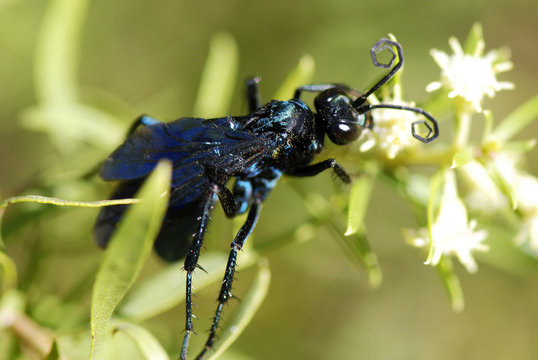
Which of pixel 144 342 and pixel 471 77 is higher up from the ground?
pixel 471 77

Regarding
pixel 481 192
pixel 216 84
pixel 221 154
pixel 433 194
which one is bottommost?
pixel 481 192

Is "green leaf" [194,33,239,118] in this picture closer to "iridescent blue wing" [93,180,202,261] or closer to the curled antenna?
"iridescent blue wing" [93,180,202,261]

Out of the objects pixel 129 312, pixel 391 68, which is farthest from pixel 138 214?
pixel 391 68

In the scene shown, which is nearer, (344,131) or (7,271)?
(7,271)

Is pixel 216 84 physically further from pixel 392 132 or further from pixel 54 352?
pixel 54 352

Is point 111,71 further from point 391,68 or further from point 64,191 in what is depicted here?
point 391,68

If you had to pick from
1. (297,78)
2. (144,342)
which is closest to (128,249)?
(144,342)
